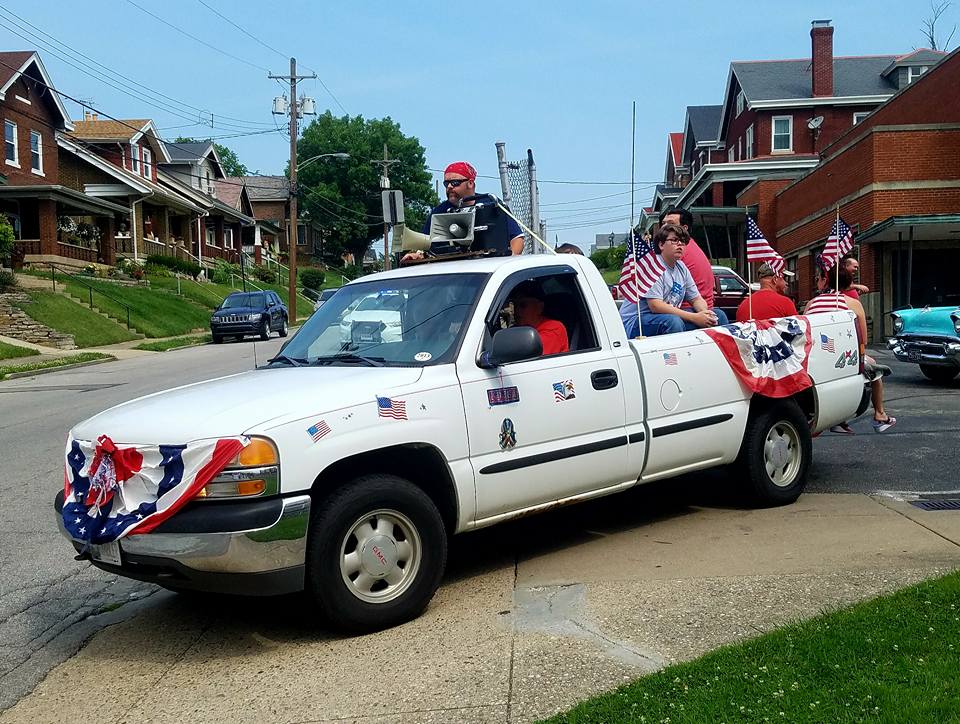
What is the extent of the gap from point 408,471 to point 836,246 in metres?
6.01

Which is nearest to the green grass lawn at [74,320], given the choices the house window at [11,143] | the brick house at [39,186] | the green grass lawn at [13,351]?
the green grass lawn at [13,351]

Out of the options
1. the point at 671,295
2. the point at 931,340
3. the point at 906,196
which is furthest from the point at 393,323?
the point at 906,196

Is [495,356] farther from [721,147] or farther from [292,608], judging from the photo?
[721,147]

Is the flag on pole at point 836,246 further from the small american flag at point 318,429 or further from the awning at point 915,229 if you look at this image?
the awning at point 915,229

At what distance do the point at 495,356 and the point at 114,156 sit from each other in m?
49.5

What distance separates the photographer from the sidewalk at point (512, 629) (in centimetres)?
414

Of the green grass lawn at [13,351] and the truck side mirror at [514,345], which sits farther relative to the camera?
the green grass lawn at [13,351]

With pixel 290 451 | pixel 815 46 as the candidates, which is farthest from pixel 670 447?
pixel 815 46

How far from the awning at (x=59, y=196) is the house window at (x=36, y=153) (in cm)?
246

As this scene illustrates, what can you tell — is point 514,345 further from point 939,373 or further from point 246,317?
point 246,317

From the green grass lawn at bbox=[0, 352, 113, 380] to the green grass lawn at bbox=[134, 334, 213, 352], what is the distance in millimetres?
3385

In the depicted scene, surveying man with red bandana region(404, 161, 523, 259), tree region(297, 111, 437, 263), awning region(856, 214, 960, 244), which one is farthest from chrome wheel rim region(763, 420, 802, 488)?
tree region(297, 111, 437, 263)

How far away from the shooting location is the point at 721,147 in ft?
171

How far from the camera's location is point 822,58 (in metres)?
42.6
